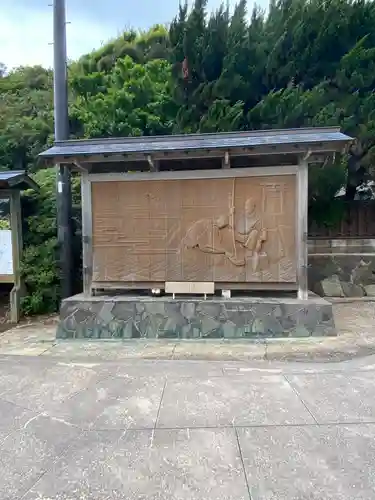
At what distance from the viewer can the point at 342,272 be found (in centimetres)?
945

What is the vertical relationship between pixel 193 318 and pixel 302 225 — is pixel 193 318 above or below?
below

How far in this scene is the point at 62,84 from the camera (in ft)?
26.5

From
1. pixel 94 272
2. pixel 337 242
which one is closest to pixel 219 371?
pixel 94 272

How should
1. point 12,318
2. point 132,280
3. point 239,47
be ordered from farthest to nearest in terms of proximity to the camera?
1. point 239,47
2. point 12,318
3. point 132,280

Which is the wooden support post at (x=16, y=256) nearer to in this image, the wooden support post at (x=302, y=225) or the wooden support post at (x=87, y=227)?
the wooden support post at (x=87, y=227)

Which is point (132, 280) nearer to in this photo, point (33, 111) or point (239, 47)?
point (239, 47)

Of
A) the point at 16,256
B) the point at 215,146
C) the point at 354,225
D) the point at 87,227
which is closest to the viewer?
Answer: the point at 215,146

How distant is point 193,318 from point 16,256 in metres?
3.98

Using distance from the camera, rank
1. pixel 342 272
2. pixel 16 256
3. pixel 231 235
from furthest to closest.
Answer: pixel 342 272 < pixel 16 256 < pixel 231 235

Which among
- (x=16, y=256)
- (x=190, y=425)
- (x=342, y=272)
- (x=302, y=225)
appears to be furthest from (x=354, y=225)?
(x=190, y=425)

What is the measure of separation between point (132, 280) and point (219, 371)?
8.53 feet

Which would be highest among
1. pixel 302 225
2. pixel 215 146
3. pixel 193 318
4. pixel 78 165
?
pixel 215 146

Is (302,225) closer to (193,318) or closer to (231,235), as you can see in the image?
(231,235)

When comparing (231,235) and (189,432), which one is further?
(231,235)
